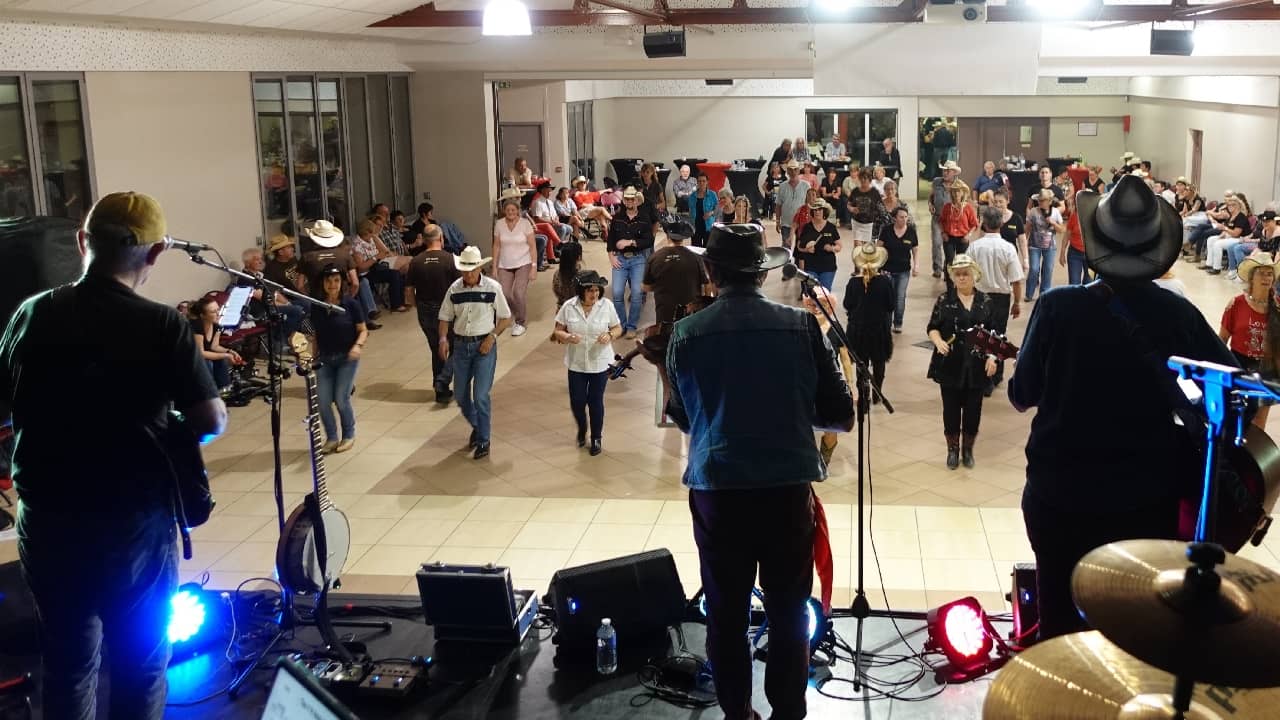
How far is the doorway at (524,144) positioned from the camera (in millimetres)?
21234

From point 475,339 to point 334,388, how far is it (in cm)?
104

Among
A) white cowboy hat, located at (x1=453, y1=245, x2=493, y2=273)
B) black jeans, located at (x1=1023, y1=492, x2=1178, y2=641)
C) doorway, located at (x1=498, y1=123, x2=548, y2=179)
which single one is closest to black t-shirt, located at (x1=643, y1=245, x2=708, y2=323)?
white cowboy hat, located at (x1=453, y1=245, x2=493, y2=273)

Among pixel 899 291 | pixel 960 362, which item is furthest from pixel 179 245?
pixel 899 291

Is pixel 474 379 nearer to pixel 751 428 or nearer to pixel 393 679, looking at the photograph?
pixel 393 679

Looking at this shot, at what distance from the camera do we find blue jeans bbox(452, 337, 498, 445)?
8047 millimetres

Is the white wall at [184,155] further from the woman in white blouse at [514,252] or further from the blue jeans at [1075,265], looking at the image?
the blue jeans at [1075,265]

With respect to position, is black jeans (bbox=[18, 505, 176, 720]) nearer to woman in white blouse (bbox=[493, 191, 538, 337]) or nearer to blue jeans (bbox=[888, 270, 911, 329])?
woman in white blouse (bbox=[493, 191, 538, 337])

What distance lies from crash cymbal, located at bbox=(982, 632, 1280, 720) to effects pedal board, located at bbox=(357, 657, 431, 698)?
272 centimetres

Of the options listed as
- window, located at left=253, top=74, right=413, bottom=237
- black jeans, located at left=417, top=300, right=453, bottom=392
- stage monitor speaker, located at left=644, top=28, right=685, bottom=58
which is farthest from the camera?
window, located at left=253, top=74, right=413, bottom=237

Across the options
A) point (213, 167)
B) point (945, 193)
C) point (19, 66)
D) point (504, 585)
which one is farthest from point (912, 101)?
point (504, 585)

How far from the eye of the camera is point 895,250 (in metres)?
11.3

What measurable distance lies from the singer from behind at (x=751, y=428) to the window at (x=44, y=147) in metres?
6.84

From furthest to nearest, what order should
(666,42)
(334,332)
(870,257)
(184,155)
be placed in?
1. (666,42)
2. (184,155)
3. (870,257)
4. (334,332)

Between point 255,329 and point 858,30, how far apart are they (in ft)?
17.8
